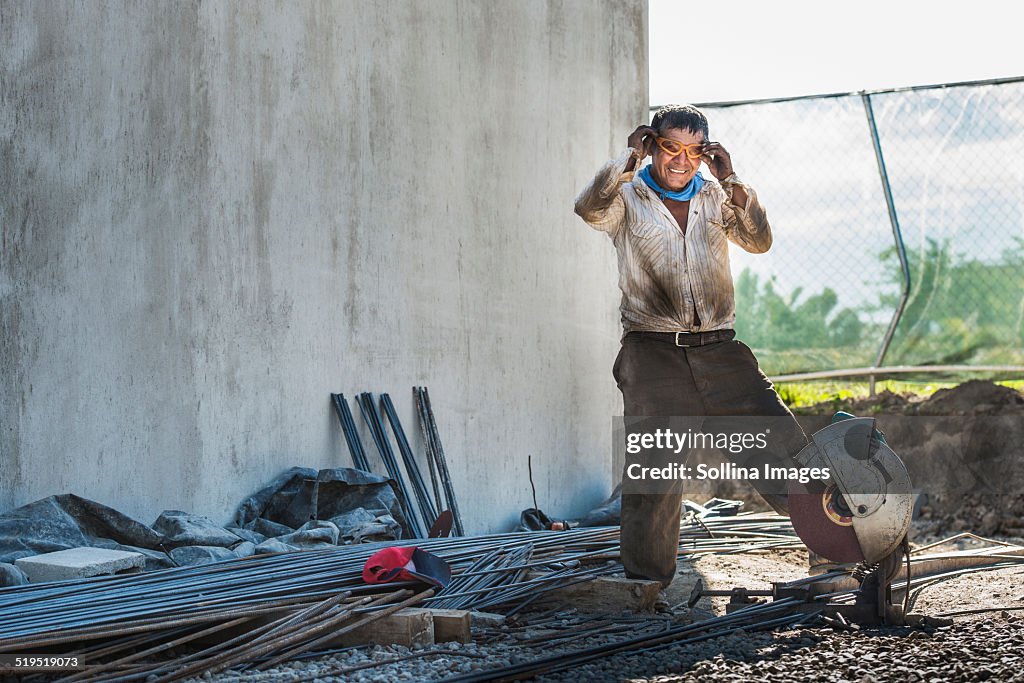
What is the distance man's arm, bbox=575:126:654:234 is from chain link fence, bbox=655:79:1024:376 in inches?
191

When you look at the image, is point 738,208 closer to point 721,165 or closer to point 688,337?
point 721,165

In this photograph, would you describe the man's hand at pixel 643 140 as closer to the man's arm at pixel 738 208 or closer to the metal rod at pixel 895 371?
the man's arm at pixel 738 208

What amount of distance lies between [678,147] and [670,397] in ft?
3.50

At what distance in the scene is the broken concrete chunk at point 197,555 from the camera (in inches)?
198

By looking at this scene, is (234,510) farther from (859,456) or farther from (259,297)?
(859,456)

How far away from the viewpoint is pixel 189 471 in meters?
5.71

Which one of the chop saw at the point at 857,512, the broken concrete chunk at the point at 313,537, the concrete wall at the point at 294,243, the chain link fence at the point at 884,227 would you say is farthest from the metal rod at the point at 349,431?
the chain link fence at the point at 884,227

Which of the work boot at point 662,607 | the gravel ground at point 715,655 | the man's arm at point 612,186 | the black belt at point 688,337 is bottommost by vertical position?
the work boot at point 662,607

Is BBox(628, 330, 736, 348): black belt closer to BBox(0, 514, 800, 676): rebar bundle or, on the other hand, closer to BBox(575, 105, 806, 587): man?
BBox(575, 105, 806, 587): man

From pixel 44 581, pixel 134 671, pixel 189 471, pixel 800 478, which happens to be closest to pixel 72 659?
pixel 134 671

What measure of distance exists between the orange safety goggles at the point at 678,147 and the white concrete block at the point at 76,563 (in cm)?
272

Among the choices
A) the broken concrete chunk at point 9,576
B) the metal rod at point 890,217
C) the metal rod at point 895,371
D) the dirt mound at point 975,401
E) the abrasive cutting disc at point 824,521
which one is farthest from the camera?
the metal rod at point 890,217

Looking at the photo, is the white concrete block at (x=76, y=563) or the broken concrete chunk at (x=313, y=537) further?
the broken concrete chunk at (x=313, y=537)

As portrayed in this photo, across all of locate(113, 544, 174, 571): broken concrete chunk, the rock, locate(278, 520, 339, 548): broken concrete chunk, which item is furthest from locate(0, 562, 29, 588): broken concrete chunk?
the rock
